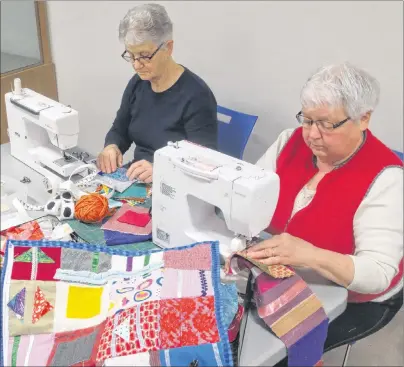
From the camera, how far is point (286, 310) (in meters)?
1.14

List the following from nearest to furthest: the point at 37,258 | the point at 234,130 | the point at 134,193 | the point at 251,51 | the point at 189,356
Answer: the point at 189,356 → the point at 37,258 → the point at 134,193 → the point at 251,51 → the point at 234,130

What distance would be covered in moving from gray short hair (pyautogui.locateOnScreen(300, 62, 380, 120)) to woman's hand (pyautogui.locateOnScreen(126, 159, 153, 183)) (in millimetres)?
648

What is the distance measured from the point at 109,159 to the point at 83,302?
789mm

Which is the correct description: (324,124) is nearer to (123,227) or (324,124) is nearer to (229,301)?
(229,301)

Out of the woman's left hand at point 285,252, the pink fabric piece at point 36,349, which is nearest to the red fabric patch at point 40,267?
the pink fabric piece at point 36,349

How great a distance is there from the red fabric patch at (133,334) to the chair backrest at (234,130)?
1.06 meters

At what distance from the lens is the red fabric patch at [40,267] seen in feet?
3.94

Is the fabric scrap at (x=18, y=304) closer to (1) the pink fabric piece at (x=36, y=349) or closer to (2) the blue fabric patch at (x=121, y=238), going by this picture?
(1) the pink fabric piece at (x=36, y=349)

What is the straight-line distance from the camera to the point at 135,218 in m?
1.55

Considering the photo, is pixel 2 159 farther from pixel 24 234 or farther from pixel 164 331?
pixel 164 331

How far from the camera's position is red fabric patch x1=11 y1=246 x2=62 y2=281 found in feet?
3.94

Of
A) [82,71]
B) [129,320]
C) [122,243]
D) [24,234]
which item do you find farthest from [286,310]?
[82,71]

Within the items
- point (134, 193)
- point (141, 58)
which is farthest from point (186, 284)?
point (141, 58)

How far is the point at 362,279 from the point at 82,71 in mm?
1847
